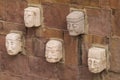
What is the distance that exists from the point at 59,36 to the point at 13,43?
26.1 inches

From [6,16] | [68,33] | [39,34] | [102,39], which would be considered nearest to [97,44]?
[102,39]

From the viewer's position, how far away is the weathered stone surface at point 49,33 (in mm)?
5430

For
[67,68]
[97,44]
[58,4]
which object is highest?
[58,4]

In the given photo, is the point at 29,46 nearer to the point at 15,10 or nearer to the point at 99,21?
the point at 15,10

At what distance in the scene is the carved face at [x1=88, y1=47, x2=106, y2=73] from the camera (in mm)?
4992

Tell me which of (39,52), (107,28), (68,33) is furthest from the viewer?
(39,52)

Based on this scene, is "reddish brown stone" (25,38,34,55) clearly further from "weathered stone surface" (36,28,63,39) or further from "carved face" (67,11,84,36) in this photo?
"carved face" (67,11,84,36)

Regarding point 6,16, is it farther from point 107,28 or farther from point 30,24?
point 107,28

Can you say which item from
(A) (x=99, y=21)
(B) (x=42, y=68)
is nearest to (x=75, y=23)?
(A) (x=99, y=21)

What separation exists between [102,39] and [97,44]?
0.32 feet

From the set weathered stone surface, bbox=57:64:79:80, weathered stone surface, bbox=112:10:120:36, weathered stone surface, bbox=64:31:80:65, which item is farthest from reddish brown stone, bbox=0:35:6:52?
weathered stone surface, bbox=112:10:120:36

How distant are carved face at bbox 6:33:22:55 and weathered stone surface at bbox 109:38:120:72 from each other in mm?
1341

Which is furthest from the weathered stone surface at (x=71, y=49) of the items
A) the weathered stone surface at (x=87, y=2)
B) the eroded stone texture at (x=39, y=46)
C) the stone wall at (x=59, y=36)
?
the weathered stone surface at (x=87, y=2)

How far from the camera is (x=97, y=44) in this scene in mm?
5145
